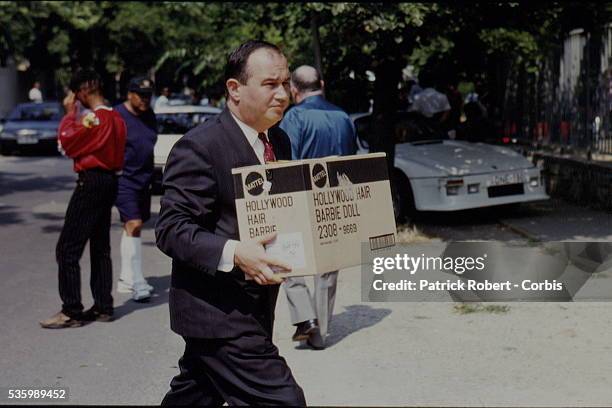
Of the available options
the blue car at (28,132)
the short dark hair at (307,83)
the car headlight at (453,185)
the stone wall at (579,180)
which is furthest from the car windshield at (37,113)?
the short dark hair at (307,83)

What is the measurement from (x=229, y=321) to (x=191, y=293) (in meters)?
0.17

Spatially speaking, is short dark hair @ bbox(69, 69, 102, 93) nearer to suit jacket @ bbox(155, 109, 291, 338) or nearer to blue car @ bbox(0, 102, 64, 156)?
suit jacket @ bbox(155, 109, 291, 338)

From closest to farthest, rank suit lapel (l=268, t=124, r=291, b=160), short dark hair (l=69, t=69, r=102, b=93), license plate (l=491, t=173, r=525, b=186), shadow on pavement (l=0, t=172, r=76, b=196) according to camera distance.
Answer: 1. suit lapel (l=268, t=124, r=291, b=160)
2. short dark hair (l=69, t=69, r=102, b=93)
3. license plate (l=491, t=173, r=525, b=186)
4. shadow on pavement (l=0, t=172, r=76, b=196)

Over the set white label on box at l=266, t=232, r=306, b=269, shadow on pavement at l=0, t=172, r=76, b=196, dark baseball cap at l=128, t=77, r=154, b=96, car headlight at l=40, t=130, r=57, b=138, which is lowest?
shadow on pavement at l=0, t=172, r=76, b=196

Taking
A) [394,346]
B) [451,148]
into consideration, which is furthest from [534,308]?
[451,148]

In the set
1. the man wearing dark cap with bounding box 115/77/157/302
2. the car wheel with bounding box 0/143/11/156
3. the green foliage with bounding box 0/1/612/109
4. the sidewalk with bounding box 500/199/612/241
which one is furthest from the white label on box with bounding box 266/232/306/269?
the car wheel with bounding box 0/143/11/156

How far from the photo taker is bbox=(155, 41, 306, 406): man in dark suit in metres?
3.47

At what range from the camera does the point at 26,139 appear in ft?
91.7

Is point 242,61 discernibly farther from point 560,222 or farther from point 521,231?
point 560,222

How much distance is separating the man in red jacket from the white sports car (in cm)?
534

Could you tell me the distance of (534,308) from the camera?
8.12m

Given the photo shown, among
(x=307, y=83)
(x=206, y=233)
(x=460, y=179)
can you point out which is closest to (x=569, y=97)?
(x=460, y=179)

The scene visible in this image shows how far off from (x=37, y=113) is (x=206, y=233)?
27.2 m

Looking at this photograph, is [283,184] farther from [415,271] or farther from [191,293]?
[415,271]
